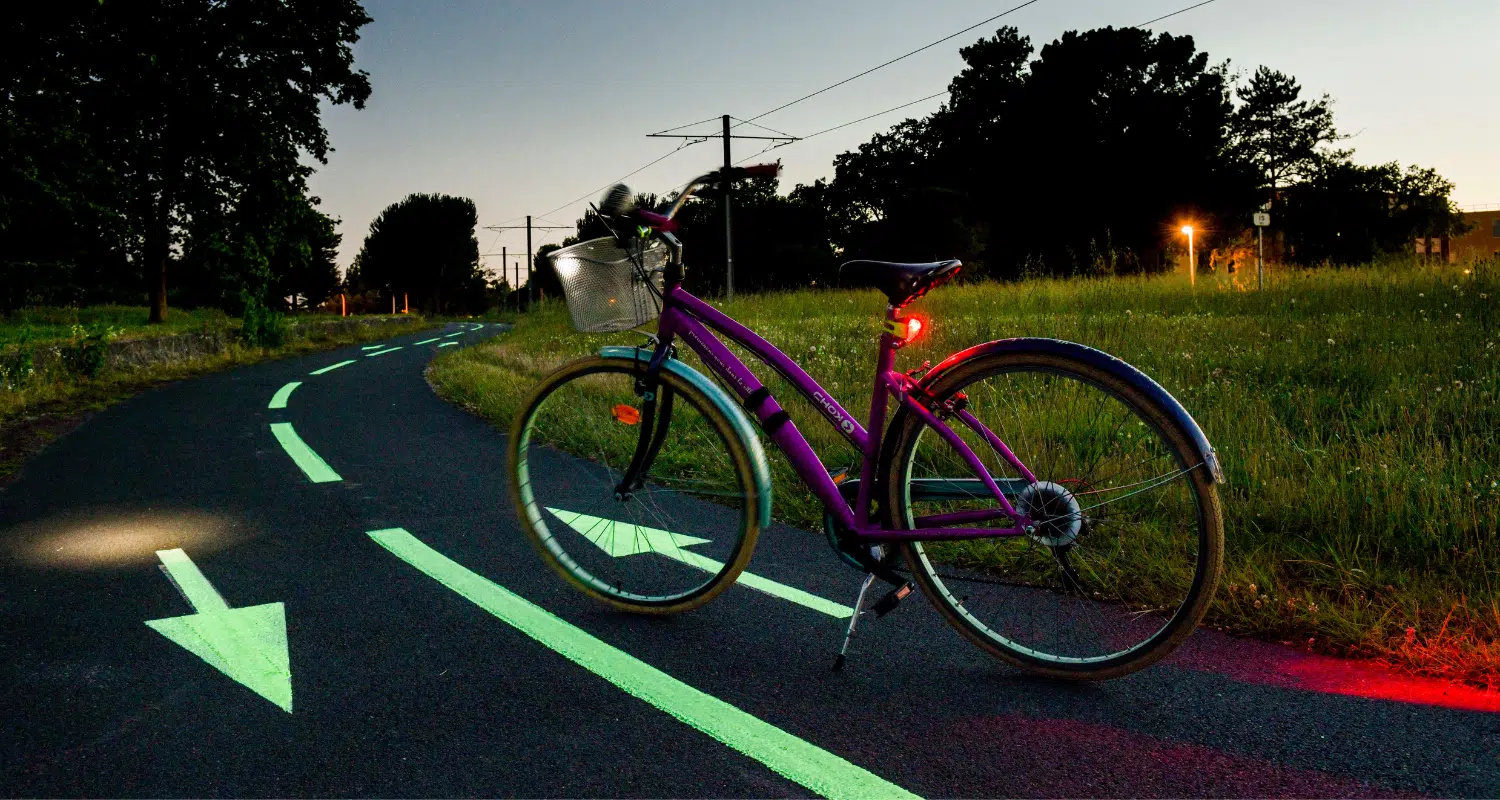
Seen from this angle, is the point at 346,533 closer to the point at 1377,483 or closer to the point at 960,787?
the point at 960,787

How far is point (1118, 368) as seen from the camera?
2.59 m

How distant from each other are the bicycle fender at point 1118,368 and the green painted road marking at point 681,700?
1139 mm

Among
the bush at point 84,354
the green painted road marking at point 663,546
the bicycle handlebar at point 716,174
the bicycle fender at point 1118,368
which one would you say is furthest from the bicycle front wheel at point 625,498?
the bush at point 84,354

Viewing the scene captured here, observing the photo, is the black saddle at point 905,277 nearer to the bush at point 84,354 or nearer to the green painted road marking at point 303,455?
the green painted road marking at point 303,455

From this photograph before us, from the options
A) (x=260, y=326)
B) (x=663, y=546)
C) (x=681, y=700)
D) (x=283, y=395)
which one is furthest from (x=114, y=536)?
(x=260, y=326)

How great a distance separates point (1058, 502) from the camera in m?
2.82

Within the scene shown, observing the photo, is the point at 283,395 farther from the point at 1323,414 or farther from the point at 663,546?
the point at 1323,414

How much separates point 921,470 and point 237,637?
2.49 meters

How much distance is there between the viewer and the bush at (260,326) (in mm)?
18703

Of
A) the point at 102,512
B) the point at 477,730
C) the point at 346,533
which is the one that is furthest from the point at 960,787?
the point at 102,512

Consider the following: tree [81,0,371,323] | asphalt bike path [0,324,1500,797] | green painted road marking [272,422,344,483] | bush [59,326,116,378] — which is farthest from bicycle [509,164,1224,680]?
tree [81,0,371,323]

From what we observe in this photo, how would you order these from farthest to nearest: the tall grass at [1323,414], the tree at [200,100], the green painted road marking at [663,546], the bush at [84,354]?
1. the tree at [200,100]
2. the bush at [84,354]
3. the green painted road marking at [663,546]
4. the tall grass at [1323,414]

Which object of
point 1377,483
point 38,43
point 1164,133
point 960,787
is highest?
point 1164,133

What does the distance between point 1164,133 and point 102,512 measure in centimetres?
5383
